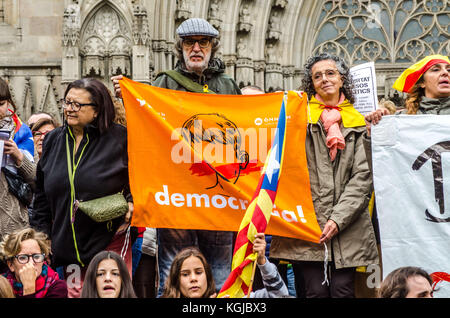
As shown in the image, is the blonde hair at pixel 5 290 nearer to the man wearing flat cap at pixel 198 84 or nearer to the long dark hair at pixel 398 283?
the man wearing flat cap at pixel 198 84

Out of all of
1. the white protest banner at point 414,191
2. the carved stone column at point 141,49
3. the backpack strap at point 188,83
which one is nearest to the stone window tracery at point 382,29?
the carved stone column at point 141,49

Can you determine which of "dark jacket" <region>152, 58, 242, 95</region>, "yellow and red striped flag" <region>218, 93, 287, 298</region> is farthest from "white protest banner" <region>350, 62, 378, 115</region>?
"yellow and red striped flag" <region>218, 93, 287, 298</region>

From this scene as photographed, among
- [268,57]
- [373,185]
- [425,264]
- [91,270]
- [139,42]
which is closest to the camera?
[91,270]

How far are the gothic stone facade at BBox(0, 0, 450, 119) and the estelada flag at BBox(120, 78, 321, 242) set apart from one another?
6.61 metres

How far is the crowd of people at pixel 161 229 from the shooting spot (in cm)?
522

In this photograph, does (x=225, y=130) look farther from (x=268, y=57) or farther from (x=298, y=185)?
(x=268, y=57)

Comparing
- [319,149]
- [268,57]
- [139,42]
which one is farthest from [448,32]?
[319,149]

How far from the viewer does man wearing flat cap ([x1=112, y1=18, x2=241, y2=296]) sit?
226 inches

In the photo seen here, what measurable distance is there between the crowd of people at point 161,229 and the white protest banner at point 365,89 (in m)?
0.13

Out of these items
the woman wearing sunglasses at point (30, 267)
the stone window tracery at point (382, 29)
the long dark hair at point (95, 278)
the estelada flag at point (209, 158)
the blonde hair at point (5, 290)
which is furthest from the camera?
the stone window tracery at point (382, 29)

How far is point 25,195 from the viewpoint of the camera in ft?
19.9

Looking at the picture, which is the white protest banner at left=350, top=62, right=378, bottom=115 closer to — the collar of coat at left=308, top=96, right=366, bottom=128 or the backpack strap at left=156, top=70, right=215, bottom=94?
the collar of coat at left=308, top=96, right=366, bottom=128

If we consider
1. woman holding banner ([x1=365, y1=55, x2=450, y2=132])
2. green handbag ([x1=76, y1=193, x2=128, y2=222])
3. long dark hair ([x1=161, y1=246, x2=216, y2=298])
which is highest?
woman holding banner ([x1=365, y1=55, x2=450, y2=132])

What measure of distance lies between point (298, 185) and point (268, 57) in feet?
27.7
